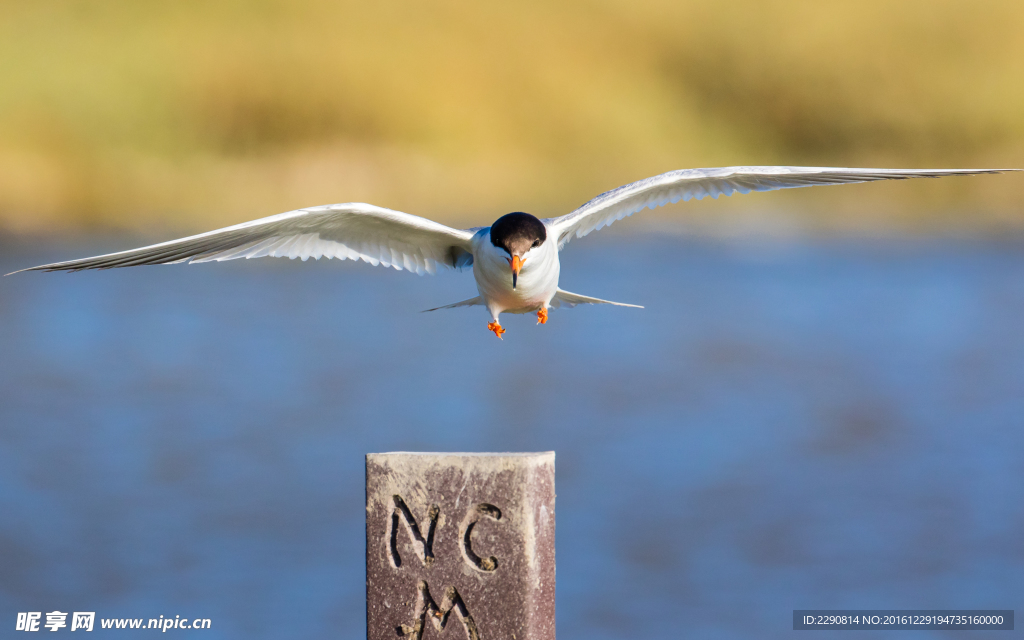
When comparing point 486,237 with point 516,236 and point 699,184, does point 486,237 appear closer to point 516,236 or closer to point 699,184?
point 516,236

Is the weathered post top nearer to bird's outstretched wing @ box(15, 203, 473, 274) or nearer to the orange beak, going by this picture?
the orange beak

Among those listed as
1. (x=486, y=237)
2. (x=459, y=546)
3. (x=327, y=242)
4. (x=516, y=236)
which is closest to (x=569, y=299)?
(x=486, y=237)

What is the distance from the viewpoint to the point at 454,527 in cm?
463

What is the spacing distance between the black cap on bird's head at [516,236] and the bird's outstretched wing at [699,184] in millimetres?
484

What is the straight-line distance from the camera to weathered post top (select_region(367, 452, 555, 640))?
4566 mm

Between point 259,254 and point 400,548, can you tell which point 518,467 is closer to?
point 400,548

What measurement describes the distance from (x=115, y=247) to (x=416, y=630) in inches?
1130

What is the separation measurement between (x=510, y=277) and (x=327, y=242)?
1389mm

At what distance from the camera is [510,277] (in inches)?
215

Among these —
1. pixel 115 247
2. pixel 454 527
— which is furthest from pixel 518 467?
pixel 115 247

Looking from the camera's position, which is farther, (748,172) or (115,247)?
(115,247)

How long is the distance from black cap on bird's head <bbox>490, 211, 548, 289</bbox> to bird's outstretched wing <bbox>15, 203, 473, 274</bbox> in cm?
65

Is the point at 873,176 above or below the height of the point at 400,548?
Answer: above

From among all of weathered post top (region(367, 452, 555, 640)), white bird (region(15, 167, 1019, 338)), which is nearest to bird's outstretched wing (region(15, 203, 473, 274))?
white bird (region(15, 167, 1019, 338))
